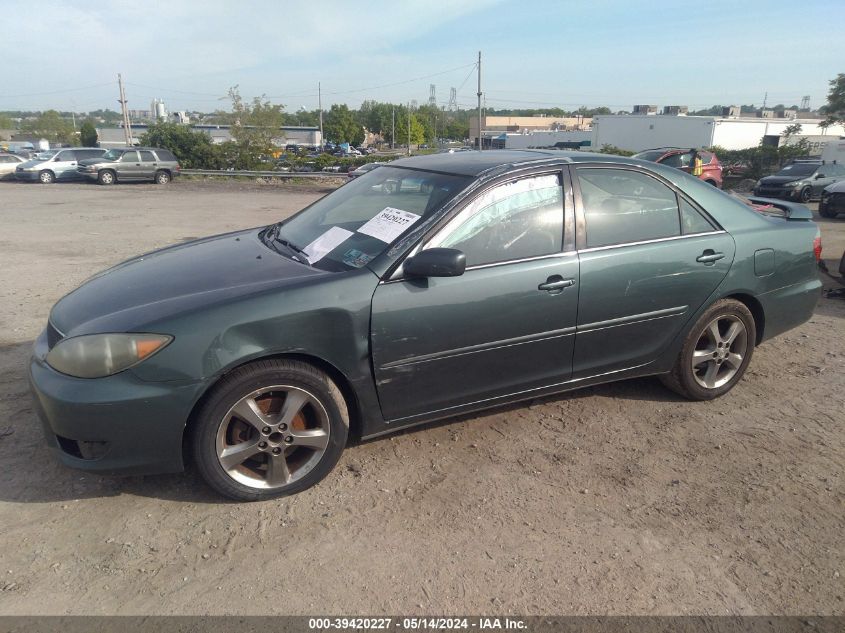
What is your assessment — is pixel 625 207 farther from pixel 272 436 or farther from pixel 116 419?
pixel 116 419

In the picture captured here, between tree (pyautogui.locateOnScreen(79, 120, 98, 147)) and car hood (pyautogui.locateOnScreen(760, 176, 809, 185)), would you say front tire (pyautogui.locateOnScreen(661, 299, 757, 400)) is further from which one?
tree (pyautogui.locateOnScreen(79, 120, 98, 147))

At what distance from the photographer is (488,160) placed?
146 inches

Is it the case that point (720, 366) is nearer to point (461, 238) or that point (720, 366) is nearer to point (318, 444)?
point (461, 238)

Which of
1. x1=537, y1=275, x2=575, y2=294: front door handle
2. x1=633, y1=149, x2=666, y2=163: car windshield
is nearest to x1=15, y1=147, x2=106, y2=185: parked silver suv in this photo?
x1=633, y1=149, x2=666, y2=163: car windshield

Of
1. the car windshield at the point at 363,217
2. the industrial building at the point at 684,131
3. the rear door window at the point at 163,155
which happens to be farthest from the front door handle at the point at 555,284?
the industrial building at the point at 684,131

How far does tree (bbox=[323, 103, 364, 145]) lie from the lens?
8738cm

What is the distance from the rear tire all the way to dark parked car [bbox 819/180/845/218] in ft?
80.0

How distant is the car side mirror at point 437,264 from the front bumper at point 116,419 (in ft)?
3.78

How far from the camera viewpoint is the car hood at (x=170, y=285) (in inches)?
111

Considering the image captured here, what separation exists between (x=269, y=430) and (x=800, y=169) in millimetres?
22270

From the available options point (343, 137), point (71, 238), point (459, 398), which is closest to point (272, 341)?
point (459, 398)

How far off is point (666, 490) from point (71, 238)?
10.8 metres

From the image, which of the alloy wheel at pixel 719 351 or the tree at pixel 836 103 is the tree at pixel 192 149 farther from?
the tree at pixel 836 103

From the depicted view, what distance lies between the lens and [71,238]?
10.6 meters
